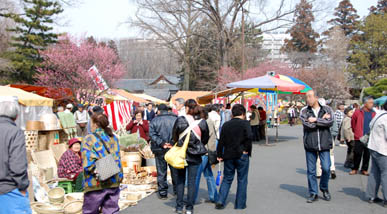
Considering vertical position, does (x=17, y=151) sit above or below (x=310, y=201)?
above

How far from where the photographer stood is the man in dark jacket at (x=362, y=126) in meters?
9.02

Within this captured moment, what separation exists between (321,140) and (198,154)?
2.27 m

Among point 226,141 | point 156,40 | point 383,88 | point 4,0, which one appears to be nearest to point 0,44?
point 4,0

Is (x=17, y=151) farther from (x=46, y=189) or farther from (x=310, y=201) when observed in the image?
(x=310, y=201)

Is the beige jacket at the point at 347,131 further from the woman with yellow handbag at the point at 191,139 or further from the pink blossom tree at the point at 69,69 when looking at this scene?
the pink blossom tree at the point at 69,69

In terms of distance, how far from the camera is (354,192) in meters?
7.67

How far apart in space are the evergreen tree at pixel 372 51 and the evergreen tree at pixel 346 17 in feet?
56.9

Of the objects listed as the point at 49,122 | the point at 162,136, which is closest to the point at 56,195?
the point at 162,136

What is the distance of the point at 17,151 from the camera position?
3471 mm

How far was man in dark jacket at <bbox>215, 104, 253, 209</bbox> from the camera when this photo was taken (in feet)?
20.0

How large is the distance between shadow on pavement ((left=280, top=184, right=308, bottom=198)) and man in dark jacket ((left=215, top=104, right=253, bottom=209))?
5.76 ft

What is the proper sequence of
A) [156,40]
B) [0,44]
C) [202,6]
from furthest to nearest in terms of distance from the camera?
[156,40], [202,6], [0,44]

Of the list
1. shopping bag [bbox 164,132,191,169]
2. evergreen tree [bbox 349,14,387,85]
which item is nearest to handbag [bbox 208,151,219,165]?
shopping bag [bbox 164,132,191,169]

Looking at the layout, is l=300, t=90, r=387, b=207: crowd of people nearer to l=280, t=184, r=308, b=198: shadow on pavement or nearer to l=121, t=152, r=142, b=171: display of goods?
l=280, t=184, r=308, b=198: shadow on pavement
